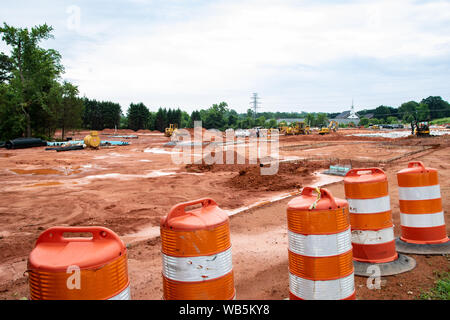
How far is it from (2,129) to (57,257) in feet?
155

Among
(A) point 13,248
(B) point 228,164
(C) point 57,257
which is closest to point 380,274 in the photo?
(C) point 57,257

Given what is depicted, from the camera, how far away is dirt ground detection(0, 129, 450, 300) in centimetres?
466

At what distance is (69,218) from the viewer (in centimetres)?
869

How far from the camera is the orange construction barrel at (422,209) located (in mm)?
5086

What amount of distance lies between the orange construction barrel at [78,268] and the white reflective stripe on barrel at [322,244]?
176 cm

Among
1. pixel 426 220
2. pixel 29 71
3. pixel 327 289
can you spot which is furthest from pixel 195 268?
pixel 29 71

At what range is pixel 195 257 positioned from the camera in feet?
9.43

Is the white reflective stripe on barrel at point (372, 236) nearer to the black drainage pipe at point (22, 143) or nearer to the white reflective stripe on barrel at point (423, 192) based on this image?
the white reflective stripe on barrel at point (423, 192)

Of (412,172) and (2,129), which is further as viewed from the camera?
(2,129)

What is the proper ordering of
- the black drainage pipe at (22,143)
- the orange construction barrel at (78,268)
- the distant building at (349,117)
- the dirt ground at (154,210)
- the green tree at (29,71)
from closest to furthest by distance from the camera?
the orange construction barrel at (78,268) → the dirt ground at (154,210) → the black drainage pipe at (22,143) → the green tree at (29,71) → the distant building at (349,117)

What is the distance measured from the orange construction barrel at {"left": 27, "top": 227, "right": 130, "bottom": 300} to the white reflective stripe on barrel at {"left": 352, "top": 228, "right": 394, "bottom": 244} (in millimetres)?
3382

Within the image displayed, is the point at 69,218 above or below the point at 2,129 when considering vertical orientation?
below

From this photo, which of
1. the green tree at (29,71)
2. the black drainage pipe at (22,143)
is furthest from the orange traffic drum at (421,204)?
the green tree at (29,71)
